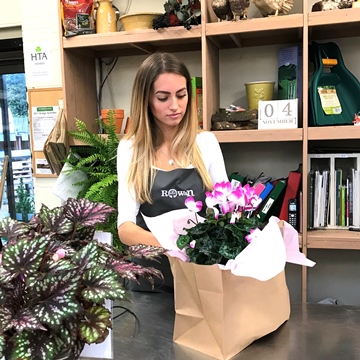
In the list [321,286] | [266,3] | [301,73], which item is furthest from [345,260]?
[266,3]

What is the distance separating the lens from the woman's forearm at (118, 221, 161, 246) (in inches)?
49.0

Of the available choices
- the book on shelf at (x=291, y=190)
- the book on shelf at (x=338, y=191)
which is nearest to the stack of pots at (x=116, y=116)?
the book on shelf at (x=291, y=190)

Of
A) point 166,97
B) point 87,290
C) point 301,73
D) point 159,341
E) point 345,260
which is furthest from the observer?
point 345,260

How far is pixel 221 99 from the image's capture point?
2.50m

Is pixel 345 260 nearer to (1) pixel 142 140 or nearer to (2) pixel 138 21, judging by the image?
(1) pixel 142 140

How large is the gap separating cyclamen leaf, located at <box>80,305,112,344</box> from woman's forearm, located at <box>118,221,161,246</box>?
1.96 feet

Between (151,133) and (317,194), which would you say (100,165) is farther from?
(317,194)

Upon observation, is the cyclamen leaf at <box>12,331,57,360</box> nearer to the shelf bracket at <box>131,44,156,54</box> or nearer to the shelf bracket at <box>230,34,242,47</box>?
the shelf bracket at <box>230,34,242,47</box>

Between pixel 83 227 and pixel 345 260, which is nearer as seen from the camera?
pixel 83 227

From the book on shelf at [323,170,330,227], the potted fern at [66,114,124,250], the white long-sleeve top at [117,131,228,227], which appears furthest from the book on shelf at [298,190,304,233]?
the potted fern at [66,114,124,250]

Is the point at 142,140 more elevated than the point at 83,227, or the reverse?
the point at 142,140

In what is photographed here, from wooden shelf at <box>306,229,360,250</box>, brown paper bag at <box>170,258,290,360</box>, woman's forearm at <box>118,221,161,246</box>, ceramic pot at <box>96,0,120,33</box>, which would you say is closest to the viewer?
brown paper bag at <box>170,258,290,360</box>

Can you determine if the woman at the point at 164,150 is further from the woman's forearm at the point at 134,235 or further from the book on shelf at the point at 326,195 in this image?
the book on shelf at the point at 326,195

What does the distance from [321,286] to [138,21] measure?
69.7 inches
